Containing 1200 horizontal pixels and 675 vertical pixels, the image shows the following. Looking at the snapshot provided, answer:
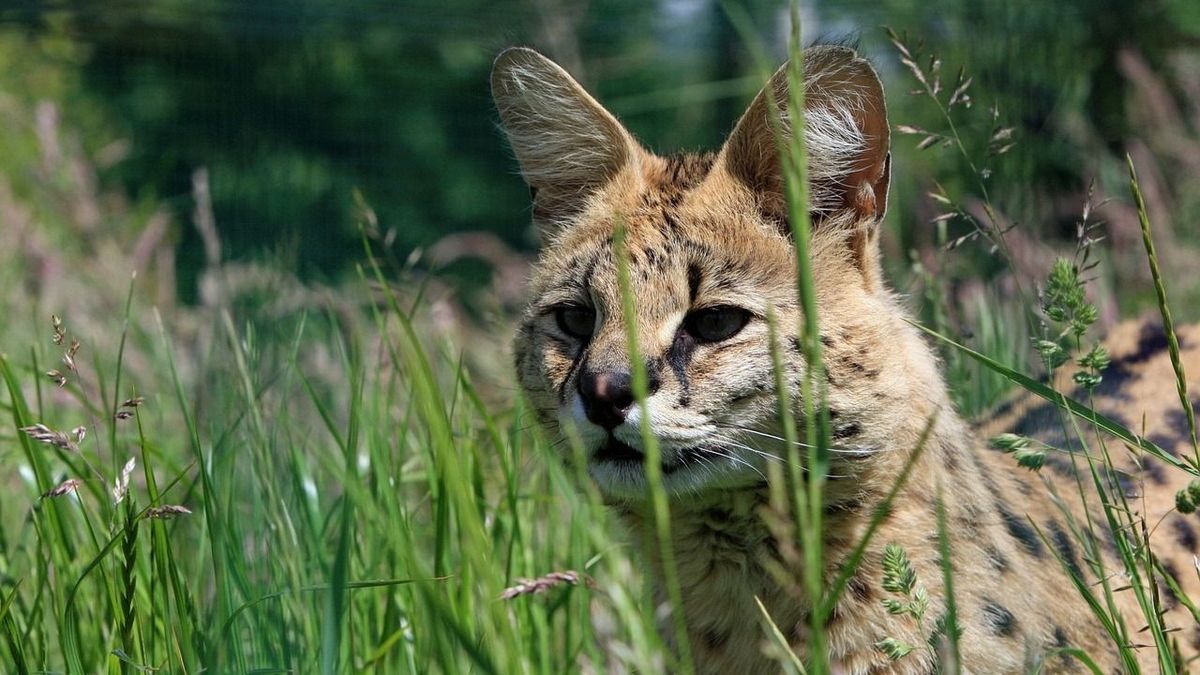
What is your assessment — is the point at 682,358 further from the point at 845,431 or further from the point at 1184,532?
the point at 1184,532

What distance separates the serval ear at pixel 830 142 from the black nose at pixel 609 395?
56 centimetres

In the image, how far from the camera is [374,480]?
108 inches

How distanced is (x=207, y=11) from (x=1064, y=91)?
3704mm

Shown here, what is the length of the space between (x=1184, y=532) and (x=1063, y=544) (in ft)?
1.54

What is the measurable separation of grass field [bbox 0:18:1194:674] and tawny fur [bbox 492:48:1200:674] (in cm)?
20

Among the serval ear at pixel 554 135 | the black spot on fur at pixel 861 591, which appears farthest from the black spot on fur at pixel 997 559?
the serval ear at pixel 554 135

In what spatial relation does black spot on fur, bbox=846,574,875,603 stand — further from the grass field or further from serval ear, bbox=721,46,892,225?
serval ear, bbox=721,46,892,225

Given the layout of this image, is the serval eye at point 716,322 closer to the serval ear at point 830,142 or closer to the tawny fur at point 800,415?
the tawny fur at point 800,415

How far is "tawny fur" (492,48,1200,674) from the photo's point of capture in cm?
237

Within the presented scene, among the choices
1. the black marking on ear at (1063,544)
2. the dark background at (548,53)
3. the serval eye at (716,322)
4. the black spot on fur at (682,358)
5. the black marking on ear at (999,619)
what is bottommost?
the black marking on ear at (999,619)

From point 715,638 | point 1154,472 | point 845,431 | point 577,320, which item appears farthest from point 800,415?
point 1154,472

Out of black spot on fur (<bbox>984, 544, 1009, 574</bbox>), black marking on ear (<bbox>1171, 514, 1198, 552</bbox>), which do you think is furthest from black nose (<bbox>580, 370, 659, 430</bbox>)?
black marking on ear (<bbox>1171, 514, 1198, 552</bbox>)

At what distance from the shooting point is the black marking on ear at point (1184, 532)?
287 centimetres

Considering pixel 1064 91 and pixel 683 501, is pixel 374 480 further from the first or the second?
pixel 1064 91
